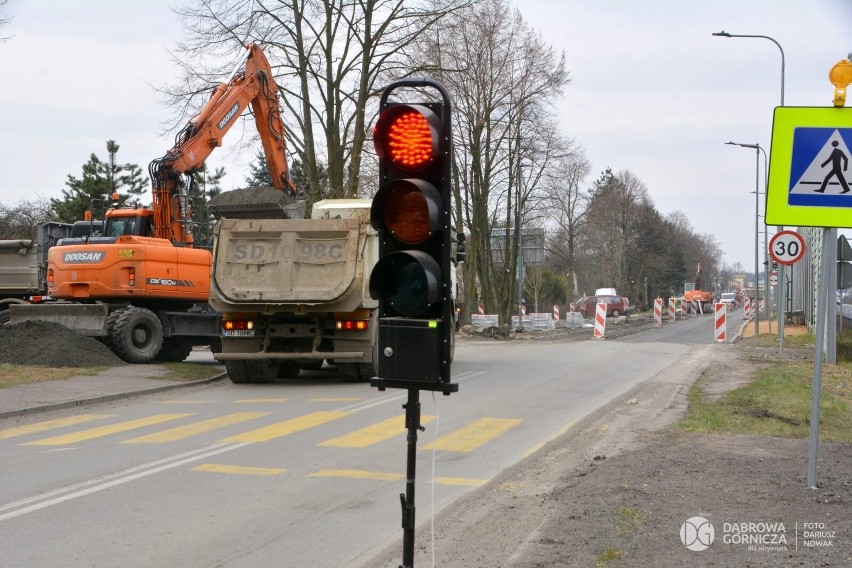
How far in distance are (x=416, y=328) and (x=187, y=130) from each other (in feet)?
57.2

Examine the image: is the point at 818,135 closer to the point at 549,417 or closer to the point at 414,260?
the point at 414,260

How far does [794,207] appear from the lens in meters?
7.12

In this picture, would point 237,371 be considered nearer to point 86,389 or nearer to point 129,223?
point 86,389

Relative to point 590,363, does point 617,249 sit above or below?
above

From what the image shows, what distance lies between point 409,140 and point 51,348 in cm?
1463

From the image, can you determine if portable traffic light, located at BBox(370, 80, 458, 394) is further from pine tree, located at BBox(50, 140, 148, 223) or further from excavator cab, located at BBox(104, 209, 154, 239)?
pine tree, located at BBox(50, 140, 148, 223)

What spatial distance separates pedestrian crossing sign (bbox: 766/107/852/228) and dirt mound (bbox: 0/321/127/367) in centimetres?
1387

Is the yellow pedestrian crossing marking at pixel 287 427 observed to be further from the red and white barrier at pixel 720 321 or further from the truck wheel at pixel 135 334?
the red and white barrier at pixel 720 321

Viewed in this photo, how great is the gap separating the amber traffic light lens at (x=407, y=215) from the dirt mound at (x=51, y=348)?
14.1 meters

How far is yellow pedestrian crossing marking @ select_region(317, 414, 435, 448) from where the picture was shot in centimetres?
1030

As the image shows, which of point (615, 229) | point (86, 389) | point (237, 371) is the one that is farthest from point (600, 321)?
point (615, 229)

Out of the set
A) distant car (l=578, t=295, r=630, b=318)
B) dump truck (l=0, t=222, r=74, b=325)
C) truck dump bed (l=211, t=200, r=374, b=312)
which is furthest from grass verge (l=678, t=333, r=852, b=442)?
distant car (l=578, t=295, r=630, b=318)

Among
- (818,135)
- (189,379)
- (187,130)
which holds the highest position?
(187,130)

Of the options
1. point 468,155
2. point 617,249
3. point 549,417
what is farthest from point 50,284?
point 617,249
